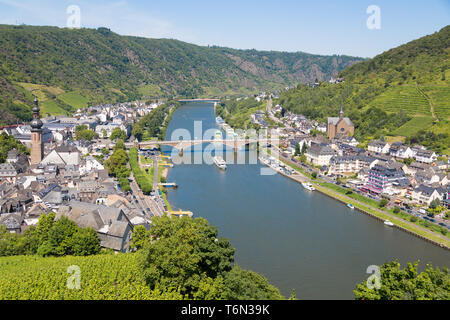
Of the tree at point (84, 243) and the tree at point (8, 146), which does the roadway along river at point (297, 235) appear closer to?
the tree at point (84, 243)

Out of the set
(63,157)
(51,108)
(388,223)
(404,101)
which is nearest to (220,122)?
(51,108)

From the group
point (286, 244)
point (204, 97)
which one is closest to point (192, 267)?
point (286, 244)

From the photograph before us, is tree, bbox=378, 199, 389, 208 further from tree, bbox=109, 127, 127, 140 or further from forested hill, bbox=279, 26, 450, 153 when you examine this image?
tree, bbox=109, 127, 127, 140

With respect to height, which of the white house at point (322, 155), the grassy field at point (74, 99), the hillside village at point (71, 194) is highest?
the grassy field at point (74, 99)

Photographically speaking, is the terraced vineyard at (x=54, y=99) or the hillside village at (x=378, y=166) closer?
the hillside village at (x=378, y=166)

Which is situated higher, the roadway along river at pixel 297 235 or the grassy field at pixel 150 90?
the grassy field at pixel 150 90

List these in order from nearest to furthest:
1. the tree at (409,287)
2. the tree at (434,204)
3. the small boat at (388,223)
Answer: the tree at (409,287)
the small boat at (388,223)
the tree at (434,204)

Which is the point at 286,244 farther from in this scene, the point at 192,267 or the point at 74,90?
the point at 74,90

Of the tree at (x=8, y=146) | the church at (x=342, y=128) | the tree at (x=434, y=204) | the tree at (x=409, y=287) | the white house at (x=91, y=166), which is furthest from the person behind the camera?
the church at (x=342, y=128)

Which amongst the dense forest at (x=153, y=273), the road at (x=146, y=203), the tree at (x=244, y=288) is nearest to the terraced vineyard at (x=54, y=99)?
the road at (x=146, y=203)
